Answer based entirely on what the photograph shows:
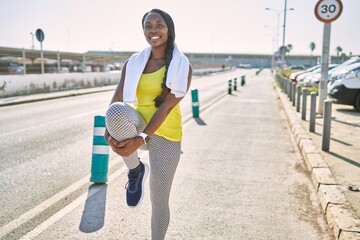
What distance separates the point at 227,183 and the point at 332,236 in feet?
6.12

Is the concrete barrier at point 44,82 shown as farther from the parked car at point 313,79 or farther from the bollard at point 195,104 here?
the parked car at point 313,79

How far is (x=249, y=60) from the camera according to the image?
169 m

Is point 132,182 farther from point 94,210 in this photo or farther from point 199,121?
point 199,121

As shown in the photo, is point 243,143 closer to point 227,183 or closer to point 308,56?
point 227,183

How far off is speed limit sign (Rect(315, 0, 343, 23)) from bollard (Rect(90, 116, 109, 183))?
24.8 feet

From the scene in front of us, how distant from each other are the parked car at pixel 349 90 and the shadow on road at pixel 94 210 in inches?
394

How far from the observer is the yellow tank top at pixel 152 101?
252cm

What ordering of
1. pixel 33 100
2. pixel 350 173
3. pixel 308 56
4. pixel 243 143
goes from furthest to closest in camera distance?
pixel 308 56 → pixel 33 100 → pixel 243 143 → pixel 350 173

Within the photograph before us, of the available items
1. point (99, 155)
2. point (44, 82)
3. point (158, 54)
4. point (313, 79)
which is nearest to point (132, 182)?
point (158, 54)

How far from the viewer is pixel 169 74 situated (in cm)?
243

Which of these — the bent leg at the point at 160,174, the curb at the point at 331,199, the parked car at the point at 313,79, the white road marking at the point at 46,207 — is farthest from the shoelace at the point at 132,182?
the parked car at the point at 313,79

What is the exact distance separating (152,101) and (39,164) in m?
4.14

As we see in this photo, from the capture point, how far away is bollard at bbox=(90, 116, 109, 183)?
16.4 ft

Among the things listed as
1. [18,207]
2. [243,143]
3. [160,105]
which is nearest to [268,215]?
[160,105]
